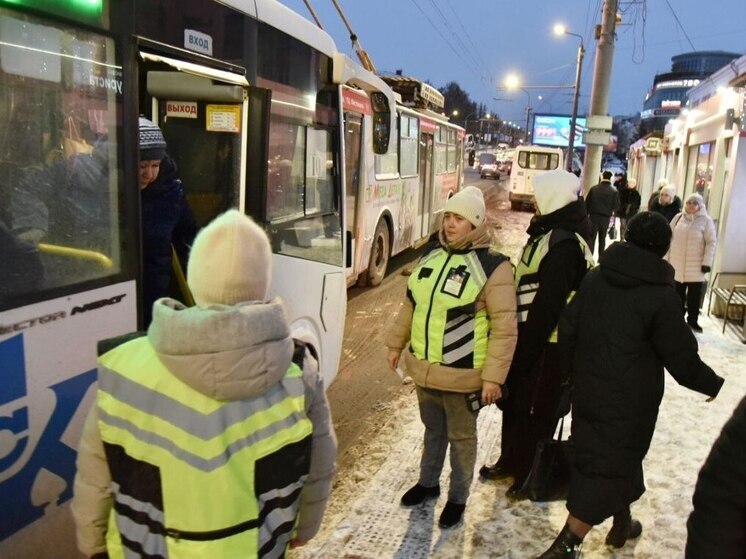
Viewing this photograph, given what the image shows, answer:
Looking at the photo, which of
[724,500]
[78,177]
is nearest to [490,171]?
[78,177]

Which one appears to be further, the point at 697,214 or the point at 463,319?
the point at 697,214

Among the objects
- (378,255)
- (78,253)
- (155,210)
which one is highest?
(155,210)

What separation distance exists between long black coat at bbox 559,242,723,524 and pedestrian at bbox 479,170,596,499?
372 millimetres

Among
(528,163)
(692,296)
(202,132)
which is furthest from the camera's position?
(528,163)

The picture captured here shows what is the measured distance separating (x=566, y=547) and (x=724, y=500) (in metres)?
1.95

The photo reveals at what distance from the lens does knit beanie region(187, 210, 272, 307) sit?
160 cm

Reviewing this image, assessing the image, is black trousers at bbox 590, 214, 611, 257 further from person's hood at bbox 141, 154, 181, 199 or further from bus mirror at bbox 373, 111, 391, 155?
person's hood at bbox 141, 154, 181, 199

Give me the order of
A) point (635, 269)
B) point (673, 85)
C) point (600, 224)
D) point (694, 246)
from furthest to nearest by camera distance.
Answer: point (673, 85) < point (600, 224) < point (694, 246) < point (635, 269)

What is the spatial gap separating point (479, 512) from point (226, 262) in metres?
2.86

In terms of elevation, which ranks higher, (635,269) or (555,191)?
(555,191)

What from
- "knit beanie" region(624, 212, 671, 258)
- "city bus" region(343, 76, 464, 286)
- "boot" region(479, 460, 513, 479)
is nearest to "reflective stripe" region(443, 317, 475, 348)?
"knit beanie" region(624, 212, 671, 258)

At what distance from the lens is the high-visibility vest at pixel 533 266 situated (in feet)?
11.9

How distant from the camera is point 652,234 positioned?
304 cm

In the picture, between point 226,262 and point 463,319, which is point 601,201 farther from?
point 226,262
